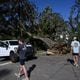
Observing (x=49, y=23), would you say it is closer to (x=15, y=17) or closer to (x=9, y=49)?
(x=15, y=17)

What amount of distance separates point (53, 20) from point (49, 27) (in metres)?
1.22

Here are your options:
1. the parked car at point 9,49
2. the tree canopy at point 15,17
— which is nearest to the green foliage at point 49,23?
the tree canopy at point 15,17

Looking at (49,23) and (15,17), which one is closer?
(15,17)

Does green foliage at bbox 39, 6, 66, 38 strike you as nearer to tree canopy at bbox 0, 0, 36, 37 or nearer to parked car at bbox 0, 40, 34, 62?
tree canopy at bbox 0, 0, 36, 37

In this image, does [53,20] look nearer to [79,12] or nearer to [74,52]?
[79,12]

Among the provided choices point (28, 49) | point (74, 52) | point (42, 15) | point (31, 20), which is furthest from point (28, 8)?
point (74, 52)

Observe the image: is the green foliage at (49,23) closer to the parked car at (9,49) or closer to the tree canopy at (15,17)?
the tree canopy at (15,17)

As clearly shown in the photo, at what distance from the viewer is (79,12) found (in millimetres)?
38688

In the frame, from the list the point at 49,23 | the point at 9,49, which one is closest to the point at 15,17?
the point at 49,23

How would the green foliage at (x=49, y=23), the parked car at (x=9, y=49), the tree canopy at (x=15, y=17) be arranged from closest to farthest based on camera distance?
the parked car at (x=9, y=49)
the tree canopy at (x=15, y=17)
the green foliage at (x=49, y=23)

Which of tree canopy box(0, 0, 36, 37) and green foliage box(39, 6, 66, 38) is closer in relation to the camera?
tree canopy box(0, 0, 36, 37)

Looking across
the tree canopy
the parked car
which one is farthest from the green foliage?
the parked car

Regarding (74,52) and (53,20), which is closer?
(74,52)

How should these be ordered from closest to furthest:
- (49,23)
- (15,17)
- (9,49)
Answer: (9,49), (15,17), (49,23)
